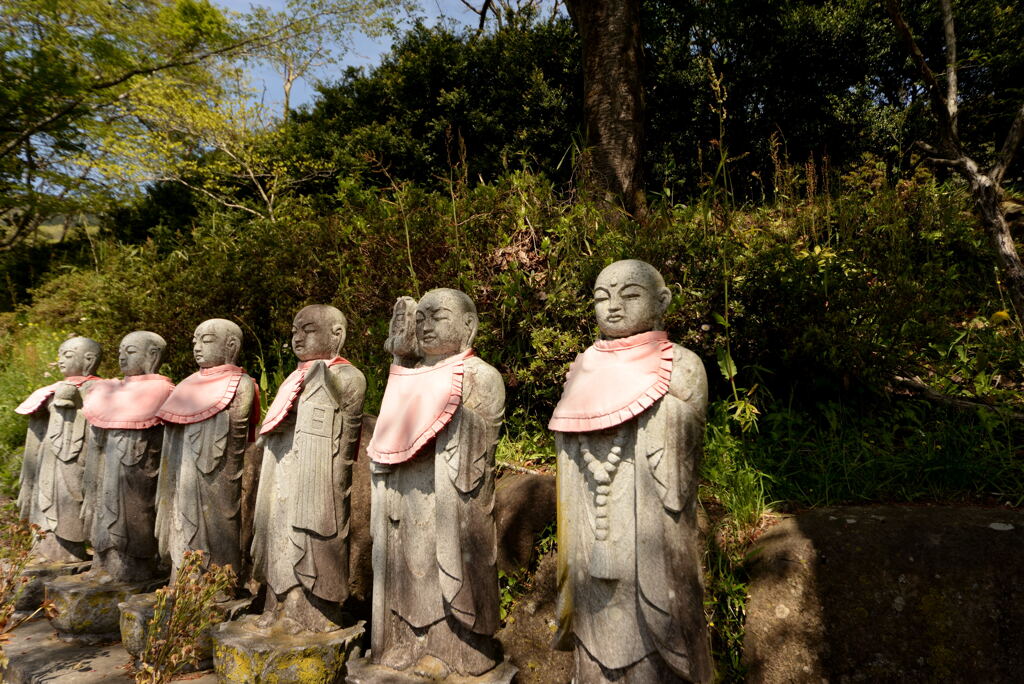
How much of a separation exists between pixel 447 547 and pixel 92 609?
9.93 ft

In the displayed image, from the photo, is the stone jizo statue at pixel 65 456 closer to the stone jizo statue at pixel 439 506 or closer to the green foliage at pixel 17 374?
the green foliage at pixel 17 374

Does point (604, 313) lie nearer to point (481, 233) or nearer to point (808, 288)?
point (808, 288)

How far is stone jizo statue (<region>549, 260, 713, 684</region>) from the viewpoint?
2.39 meters

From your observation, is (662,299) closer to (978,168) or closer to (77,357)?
(978,168)

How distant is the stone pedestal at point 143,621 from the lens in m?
3.75

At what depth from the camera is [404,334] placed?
3436 mm

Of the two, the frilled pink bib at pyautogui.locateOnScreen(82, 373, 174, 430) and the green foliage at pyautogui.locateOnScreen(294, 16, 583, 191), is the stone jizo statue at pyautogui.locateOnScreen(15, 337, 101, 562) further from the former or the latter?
the green foliage at pyautogui.locateOnScreen(294, 16, 583, 191)

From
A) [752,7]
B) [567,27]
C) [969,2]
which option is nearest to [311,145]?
[567,27]

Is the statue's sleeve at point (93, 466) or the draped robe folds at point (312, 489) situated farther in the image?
the statue's sleeve at point (93, 466)

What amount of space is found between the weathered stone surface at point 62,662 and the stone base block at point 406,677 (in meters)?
1.26

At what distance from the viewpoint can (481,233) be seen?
5410 mm

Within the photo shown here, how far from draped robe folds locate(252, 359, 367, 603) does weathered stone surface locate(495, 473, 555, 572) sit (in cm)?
108

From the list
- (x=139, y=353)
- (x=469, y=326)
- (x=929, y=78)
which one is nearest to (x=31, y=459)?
(x=139, y=353)

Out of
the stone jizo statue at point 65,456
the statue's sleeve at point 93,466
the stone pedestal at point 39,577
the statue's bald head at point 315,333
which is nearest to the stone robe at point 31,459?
the stone jizo statue at point 65,456
